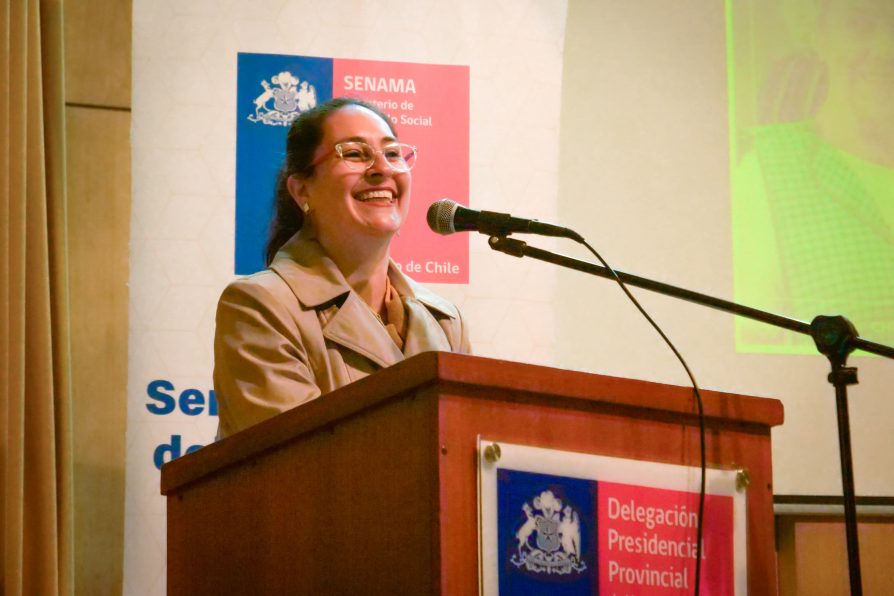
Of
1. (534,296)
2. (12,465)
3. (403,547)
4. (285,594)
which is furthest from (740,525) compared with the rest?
(534,296)

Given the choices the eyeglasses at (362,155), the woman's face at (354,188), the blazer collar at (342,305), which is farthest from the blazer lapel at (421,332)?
the eyeglasses at (362,155)

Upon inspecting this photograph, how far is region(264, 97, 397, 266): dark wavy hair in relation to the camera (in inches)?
102

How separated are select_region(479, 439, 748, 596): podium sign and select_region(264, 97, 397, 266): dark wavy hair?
1.35m

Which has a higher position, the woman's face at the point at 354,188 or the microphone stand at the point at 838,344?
the woman's face at the point at 354,188

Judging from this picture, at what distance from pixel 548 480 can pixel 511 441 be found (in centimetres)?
6

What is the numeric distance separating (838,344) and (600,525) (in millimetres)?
640

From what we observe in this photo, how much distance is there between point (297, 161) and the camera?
2.61 metres

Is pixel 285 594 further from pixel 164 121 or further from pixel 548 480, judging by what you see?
pixel 164 121

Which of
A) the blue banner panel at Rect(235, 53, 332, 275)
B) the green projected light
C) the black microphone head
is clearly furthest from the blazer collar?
the green projected light

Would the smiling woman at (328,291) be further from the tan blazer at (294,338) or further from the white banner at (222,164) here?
the white banner at (222,164)

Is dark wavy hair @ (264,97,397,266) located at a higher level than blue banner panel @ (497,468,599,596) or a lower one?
higher

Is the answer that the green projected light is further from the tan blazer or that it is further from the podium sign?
the podium sign

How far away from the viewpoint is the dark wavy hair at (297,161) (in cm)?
258

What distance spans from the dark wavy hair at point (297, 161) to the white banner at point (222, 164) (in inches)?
21.7
